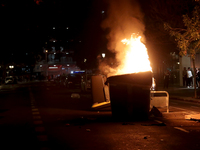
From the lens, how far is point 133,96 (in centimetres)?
1050

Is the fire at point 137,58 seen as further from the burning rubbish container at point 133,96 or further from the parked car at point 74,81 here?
the parked car at point 74,81

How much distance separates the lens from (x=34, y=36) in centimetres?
3856

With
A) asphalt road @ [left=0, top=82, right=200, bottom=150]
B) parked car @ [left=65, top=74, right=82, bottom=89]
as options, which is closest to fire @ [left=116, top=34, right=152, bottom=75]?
asphalt road @ [left=0, top=82, right=200, bottom=150]

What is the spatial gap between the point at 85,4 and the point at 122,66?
27914 millimetres

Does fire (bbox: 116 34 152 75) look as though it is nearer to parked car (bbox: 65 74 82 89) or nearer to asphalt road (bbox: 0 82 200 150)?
asphalt road (bbox: 0 82 200 150)

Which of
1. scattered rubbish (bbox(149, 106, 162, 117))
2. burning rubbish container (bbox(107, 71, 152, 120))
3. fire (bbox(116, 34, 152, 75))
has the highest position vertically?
fire (bbox(116, 34, 152, 75))

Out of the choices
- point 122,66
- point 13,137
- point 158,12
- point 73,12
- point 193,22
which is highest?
point 73,12

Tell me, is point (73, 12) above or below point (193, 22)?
above

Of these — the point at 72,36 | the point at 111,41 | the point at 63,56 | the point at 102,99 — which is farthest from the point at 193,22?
the point at 63,56

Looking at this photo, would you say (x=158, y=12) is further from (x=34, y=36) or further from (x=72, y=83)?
(x=34, y=36)

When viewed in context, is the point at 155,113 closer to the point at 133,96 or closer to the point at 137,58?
the point at 133,96

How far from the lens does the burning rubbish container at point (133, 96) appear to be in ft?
34.4

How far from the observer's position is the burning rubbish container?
10.5 m

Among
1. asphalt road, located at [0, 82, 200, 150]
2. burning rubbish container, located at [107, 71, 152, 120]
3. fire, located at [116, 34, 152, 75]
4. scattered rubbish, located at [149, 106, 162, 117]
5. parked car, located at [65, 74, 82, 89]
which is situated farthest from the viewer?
parked car, located at [65, 74, 82, 89]
